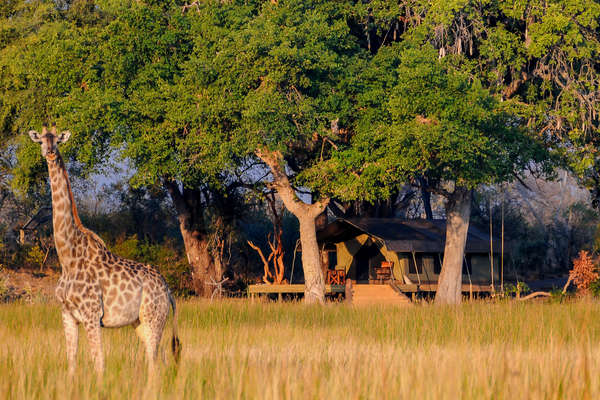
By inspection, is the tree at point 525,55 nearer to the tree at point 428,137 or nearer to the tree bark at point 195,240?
the tree at point 428,137

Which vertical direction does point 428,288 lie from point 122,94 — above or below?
below

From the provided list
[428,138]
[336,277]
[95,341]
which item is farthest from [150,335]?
[336,277]

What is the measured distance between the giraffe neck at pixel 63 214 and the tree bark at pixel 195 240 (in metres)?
23.1

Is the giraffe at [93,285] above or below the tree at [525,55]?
below

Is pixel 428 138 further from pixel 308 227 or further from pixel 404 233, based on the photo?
pixel 404 233

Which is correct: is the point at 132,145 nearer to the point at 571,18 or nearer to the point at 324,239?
the point at 324,239

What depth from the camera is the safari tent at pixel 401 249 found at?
99.5ft

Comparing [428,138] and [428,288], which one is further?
[428,288]

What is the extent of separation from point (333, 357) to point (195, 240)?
80.2 ft

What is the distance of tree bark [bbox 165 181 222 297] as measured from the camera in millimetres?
32969

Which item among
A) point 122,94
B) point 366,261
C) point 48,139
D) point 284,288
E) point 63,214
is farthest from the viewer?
point 366,261

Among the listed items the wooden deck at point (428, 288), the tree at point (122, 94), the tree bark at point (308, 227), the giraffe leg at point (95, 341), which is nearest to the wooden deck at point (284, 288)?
the wooden deck at point (428, 288)

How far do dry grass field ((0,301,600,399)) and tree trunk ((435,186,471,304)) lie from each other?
8144 mm

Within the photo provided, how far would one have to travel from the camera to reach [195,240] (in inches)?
1299
